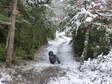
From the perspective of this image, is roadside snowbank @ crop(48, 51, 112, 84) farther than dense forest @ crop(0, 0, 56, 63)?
No

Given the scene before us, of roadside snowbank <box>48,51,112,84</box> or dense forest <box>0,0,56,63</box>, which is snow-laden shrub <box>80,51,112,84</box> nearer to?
roadside snowbank <box>48,51,112,84</box>

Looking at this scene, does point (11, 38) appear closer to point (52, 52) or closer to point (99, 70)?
point (52, 52)

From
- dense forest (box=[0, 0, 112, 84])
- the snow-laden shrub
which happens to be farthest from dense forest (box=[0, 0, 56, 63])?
the snow-laden shrub

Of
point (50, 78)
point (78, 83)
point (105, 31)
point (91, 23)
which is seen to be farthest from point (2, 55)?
point (105, 31)

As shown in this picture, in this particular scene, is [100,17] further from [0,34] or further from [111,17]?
[0,34]

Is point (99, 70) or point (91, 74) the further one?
point (99, 70)

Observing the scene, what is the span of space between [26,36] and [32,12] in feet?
10.1

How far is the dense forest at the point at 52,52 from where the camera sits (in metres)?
8.95

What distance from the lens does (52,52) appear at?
12.8m

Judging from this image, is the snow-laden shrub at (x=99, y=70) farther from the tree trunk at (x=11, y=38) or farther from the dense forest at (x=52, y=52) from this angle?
the tree trunk at (x=11, y=38)

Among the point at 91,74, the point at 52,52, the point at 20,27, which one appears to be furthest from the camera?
the point at 52,52

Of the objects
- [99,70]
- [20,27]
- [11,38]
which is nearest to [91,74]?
[99,70]

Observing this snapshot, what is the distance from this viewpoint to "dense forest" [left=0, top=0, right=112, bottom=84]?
8945 mm

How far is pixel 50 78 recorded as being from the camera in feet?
29.1
